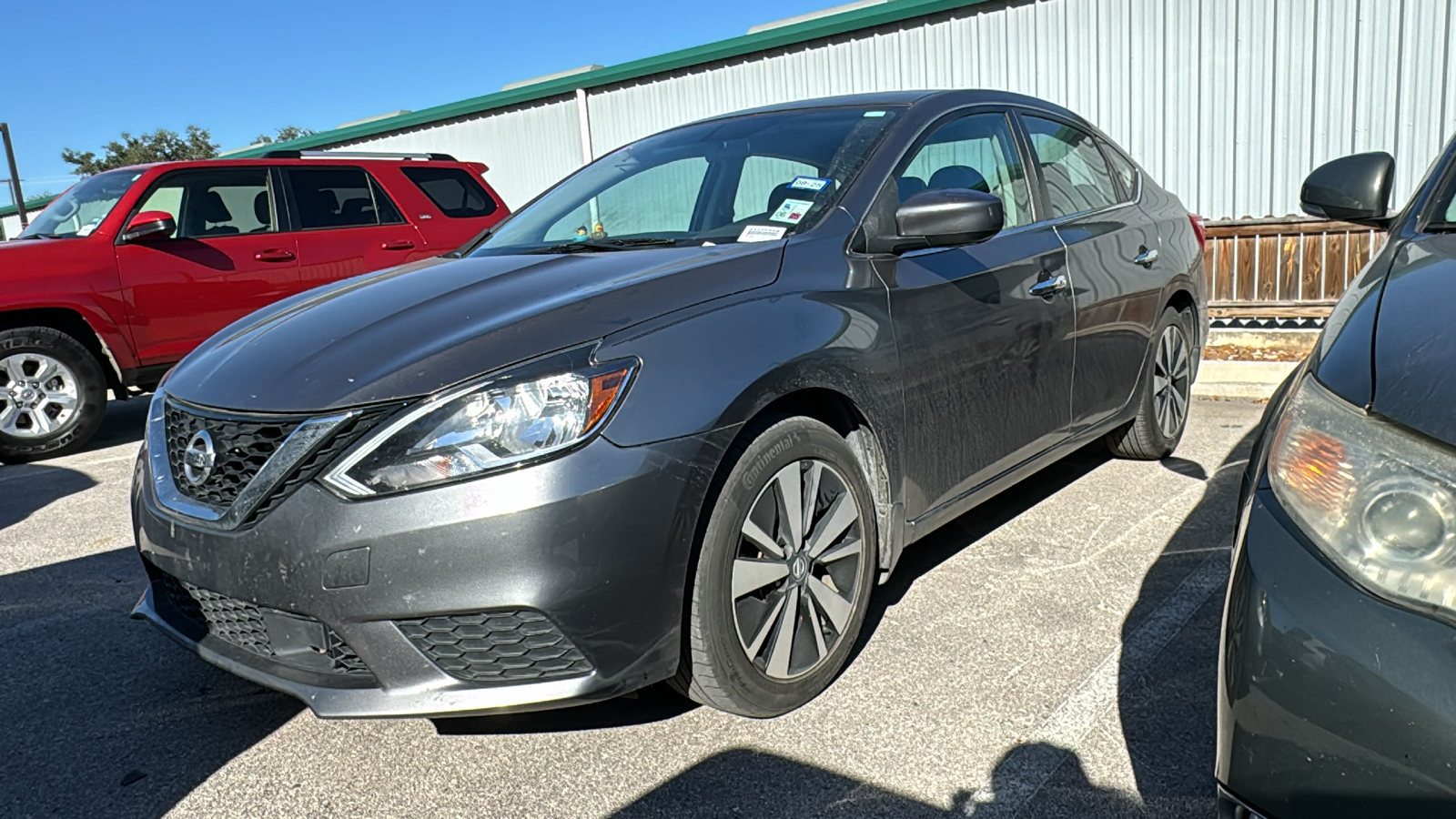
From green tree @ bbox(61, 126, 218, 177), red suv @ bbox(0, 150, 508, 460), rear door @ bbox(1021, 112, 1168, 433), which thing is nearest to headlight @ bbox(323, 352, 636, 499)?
rear door @ bbox(1021, 112, 1168, 433)

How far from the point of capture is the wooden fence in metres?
7.62

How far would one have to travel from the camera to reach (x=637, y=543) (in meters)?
2.20

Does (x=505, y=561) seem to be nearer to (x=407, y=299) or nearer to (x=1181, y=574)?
(x=407, y=299)

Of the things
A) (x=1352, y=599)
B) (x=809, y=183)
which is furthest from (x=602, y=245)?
(x=1352, y=599)

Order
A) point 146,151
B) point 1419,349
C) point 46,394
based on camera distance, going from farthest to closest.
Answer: point 146,151
point 46,394
point 1419,349

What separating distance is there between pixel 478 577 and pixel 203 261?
18.6 ft

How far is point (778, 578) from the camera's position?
8.38ft

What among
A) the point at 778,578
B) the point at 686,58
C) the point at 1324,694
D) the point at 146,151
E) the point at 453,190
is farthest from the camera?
the point at 146,151

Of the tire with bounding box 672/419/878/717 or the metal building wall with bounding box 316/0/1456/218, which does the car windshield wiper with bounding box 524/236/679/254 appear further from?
the metal building wall with bounding box 316/0/1456/218

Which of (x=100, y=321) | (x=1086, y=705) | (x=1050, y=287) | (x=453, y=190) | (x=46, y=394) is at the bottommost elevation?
(x=1086, y=705)

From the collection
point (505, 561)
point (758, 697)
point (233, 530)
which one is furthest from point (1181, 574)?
point (233, 530)

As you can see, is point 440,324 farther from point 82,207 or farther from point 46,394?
point 82,207

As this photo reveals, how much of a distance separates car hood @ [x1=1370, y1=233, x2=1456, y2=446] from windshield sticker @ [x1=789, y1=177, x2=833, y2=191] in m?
1.50

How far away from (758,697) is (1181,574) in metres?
1.69
